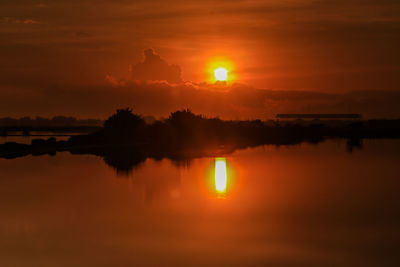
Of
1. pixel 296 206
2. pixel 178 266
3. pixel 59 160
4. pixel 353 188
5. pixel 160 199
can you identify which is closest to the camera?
pixel 178 266

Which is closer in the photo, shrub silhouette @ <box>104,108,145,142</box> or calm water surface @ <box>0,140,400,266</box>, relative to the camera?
calm water surface @ <box>0,140,400,266</box>

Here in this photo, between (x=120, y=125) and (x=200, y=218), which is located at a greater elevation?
(x=120, y=125)

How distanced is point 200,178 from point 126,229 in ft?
55.8

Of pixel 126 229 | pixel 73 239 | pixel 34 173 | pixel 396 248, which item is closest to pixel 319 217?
pixel 396 248

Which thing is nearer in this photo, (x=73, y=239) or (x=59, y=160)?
(x=73, y=239)

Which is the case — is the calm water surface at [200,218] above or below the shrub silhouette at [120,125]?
below

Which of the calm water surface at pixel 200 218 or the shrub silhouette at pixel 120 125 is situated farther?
the shrub silhouette at pixel 120 125

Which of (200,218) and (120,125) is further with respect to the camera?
(120,125)

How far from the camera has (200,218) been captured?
23188 mm

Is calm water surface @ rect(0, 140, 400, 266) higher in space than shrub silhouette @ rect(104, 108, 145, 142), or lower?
lower

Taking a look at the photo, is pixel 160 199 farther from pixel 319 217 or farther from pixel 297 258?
pixel 297 258

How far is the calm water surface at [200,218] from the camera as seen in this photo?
678 inches

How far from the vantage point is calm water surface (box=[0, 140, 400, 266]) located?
17219 millimetres

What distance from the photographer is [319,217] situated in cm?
2348
